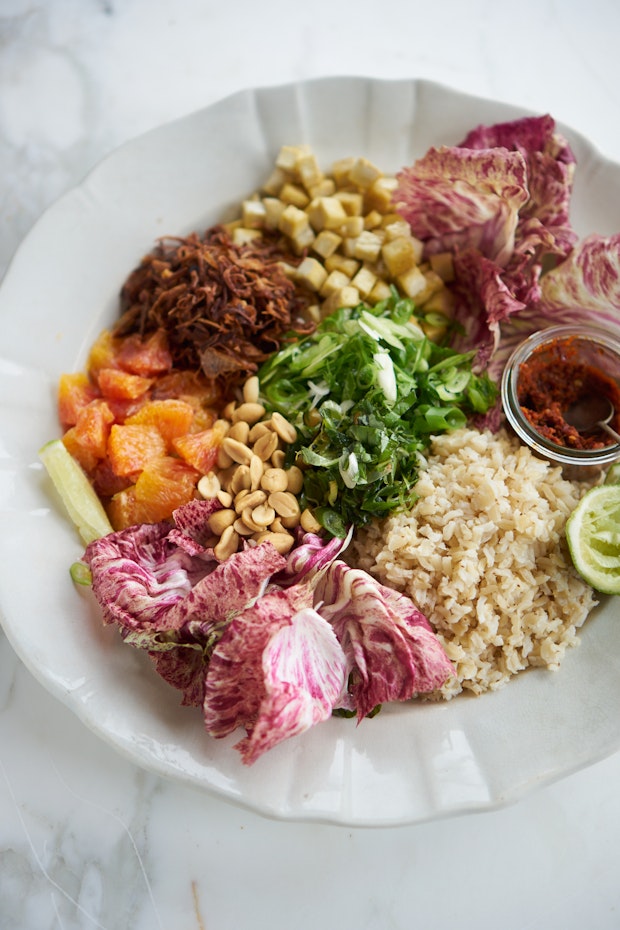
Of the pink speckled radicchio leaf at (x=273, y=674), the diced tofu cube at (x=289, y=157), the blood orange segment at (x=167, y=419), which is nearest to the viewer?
the pink speckled radicchio leaf at (x=273, y=674)

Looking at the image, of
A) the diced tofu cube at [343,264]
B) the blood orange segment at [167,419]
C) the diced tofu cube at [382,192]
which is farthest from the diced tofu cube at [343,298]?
the blood orange segment at [167,419]

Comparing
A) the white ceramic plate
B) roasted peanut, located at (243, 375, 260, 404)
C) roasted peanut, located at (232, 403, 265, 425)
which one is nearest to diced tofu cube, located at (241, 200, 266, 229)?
the white ceramic plate

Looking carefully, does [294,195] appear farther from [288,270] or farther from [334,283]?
[334,283]

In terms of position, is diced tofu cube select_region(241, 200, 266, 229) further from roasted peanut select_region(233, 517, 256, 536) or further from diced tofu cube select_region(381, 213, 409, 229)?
roasted peanut select_region(233, 517, 256, 536)

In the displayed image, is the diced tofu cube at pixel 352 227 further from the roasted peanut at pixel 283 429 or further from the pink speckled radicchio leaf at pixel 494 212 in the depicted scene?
the roasted peanut at pixel 283 429

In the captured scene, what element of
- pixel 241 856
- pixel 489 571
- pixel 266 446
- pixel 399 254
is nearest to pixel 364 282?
pixel 399 254

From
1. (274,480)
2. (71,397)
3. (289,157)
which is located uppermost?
(289,157)

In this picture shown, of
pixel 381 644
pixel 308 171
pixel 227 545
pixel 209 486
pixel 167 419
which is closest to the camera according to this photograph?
pixel 381 644
